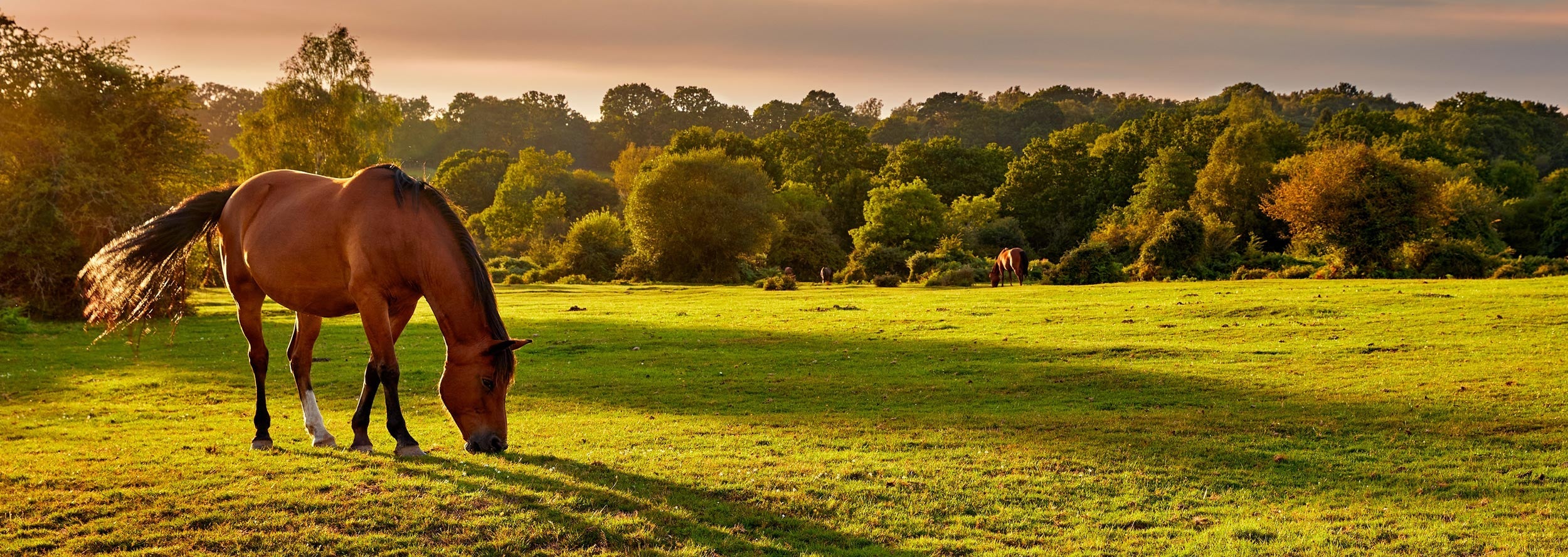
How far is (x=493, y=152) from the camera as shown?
110m

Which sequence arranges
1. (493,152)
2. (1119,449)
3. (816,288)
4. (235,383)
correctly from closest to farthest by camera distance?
(1119,449) < (235,383) < (816,288) < (493,152)

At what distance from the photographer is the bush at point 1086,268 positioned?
41625 millimetres

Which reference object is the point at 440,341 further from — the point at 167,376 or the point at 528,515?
the point at 528,515

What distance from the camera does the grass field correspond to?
22.2ft

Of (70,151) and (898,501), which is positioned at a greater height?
(70,151)

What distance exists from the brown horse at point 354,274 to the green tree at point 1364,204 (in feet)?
124

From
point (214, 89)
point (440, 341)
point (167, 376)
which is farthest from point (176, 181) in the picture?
point (214, 89)

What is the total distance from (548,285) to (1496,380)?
45.7 m

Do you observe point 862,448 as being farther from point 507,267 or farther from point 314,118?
point 507,267

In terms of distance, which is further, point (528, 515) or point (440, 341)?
point (440, 341)

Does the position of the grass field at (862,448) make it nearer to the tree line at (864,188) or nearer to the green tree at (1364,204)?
the tree line at (864,188)

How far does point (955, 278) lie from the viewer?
43.5 m

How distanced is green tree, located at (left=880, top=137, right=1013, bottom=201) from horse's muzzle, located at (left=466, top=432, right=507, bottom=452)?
226 ft

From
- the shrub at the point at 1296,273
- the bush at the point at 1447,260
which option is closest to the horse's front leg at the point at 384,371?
the shrub at the point at 1296,273
